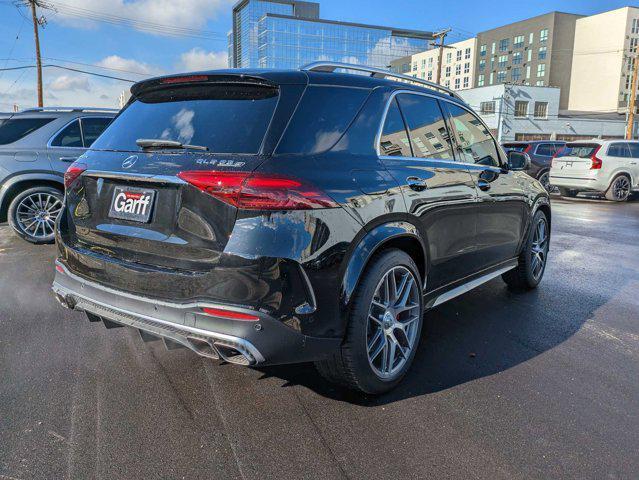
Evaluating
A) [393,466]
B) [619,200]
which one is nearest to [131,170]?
[393,466]

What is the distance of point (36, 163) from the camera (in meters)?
6.72

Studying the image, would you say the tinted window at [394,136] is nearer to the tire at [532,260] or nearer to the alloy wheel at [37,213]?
the tire at [532,260]

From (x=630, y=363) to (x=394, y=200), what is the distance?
209 cm

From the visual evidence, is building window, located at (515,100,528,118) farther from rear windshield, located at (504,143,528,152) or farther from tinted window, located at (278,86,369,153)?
tinted window, located at (278,86,369,153)

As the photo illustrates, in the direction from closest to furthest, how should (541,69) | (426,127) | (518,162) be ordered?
(426,127), (518,162), (541,69)

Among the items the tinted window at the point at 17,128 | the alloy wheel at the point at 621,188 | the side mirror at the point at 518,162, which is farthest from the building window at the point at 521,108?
the tinted window at the point at 17,128

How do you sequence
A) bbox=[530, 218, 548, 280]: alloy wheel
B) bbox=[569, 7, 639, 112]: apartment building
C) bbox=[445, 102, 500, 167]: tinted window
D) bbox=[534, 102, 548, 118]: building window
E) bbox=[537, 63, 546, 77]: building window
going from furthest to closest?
bbox=[537, 63, 546, 77]: building window
bbox=[569, 7, 639, 112]: apartment building
bbox=[534, 102, 548, 118]: building window
bbox=[530, 218, 548, 280]: alloy wheel
bbox=[445, 102, 500, 167]: tinted window

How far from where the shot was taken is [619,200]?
1494cm

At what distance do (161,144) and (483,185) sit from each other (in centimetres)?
247

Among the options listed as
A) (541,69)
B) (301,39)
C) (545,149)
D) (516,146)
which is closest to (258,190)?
(545,149)

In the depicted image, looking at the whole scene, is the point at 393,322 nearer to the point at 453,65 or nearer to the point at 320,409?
the point at 320,409

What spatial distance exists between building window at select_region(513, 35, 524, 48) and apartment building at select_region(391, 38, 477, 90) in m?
9.21

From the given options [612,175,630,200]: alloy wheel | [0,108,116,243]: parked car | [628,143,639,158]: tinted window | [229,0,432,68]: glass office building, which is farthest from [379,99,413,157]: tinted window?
[229,0,432,68]: glass office building

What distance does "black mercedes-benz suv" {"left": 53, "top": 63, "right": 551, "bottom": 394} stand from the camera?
Answer: 226 cm
